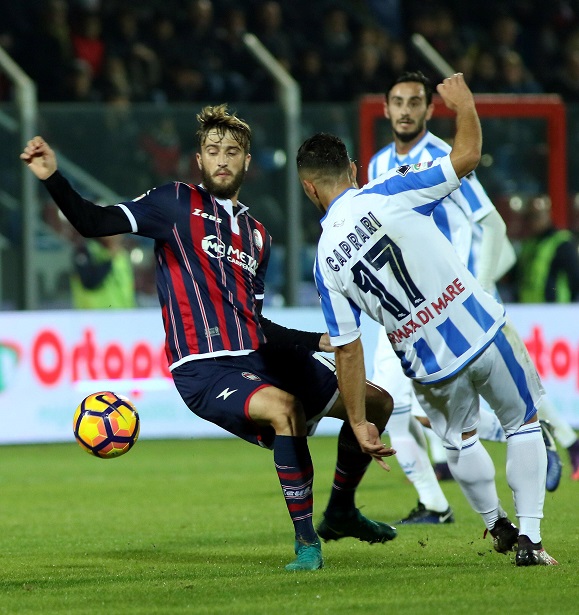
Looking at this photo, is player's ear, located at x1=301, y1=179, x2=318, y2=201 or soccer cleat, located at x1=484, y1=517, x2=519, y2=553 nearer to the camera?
player's ear, located at x1=301, y1=179, x2=318, y2=201

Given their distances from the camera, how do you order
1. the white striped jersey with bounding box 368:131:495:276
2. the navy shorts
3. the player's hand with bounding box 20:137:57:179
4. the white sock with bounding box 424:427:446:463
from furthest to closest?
the white sock with bounding box 424:427:446:463
the white striped jersey with bounding box 368:131:495:276
the navy shorts
the player's hand with bounding box 20:137:57:179

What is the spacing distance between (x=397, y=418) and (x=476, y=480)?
1915mm

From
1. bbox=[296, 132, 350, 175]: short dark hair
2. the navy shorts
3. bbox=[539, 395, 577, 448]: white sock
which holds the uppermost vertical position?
bbox=[296, 132, 350, 175]: short dark hair

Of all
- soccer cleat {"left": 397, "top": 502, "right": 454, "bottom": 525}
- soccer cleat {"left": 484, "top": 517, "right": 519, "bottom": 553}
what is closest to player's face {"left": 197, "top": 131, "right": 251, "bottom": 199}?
soccer cleat {"left": 484, "top": 517, "right": 519, "bottom": 553}

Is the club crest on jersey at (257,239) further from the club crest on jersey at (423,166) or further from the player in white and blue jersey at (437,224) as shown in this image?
the player in white and blue jersey at (437,224)

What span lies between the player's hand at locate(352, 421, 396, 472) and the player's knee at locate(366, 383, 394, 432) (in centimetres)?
54

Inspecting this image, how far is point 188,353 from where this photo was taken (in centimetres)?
592

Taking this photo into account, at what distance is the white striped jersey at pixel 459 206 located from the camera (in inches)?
291

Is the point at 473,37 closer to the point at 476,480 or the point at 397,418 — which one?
the point at 397,418

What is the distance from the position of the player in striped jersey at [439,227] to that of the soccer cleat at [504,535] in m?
1.51

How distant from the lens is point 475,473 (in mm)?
5727

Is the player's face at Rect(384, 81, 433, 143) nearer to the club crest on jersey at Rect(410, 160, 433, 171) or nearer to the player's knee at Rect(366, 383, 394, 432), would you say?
the player's knee at Rect(366, 383, 394, 432)

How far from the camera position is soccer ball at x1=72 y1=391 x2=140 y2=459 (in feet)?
20.3

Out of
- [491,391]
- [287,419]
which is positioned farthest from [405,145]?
[287,419]
